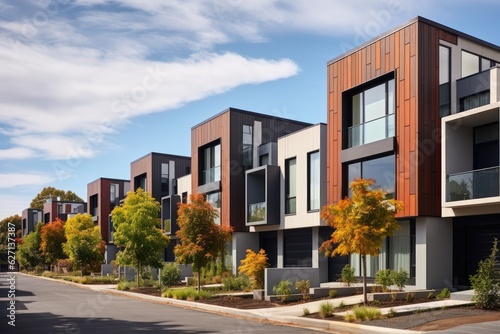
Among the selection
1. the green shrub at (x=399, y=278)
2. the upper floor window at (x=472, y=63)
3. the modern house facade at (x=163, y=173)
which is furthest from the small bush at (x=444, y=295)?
the modern house facade at (x=163, y=173)

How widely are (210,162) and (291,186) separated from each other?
9.24m

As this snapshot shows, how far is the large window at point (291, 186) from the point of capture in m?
32.3

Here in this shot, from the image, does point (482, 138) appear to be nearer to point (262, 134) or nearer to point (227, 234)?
point (227, 234)

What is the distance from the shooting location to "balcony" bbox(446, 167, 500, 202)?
20.6 metres

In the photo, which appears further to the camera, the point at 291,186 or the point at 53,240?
the point at 53,240

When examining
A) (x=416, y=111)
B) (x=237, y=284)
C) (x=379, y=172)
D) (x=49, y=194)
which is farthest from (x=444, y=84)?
(x=49, y=194)

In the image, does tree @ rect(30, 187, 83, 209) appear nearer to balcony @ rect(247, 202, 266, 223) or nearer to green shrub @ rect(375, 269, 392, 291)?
balcony @ rect(247, 202, 266, 223)

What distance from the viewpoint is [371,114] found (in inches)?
1025

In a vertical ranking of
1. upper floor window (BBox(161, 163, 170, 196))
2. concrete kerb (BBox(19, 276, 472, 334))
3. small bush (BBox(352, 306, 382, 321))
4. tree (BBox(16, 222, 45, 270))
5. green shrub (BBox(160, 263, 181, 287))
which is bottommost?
tree (BBox(16, 222, 45, 270))

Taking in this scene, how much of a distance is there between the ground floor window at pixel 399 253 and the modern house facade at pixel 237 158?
12188 millimetres

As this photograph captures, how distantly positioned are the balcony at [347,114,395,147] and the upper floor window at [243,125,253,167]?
443 inches

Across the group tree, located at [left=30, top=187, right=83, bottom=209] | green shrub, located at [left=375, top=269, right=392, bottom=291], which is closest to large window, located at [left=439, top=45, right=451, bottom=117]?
green shrub, located at [left=375, top=269, right=392, bottom=291]

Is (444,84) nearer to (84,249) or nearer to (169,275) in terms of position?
(169,275)

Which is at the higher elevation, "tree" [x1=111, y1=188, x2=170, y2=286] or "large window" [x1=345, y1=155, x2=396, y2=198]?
"large window" [x1=345, y1=155, x2=396, y2=198]
